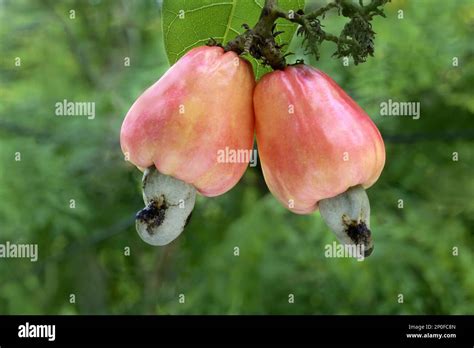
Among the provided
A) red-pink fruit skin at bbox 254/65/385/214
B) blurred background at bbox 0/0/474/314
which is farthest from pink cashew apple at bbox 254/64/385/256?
blurred background at bbox 0/0/474/314

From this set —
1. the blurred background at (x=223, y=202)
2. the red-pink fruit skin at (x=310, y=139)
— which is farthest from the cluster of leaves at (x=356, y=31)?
the blurred background at (x=223, y=202)

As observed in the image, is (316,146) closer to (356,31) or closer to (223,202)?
(356,31)

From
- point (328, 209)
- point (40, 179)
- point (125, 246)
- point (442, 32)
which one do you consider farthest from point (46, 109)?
point (328, 209)

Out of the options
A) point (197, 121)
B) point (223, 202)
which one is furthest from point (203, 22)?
point (223, 202)

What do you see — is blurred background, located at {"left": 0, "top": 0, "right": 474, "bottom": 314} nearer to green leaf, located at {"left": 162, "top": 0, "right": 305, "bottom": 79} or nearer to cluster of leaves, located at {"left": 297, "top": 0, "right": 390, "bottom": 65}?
green leaf, located at {"left": 162, "top": 0, "right": 305, "bottom": 79}

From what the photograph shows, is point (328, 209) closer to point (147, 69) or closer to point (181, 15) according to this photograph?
point (181, 15)

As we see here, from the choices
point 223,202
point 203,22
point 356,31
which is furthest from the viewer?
point 223,202
